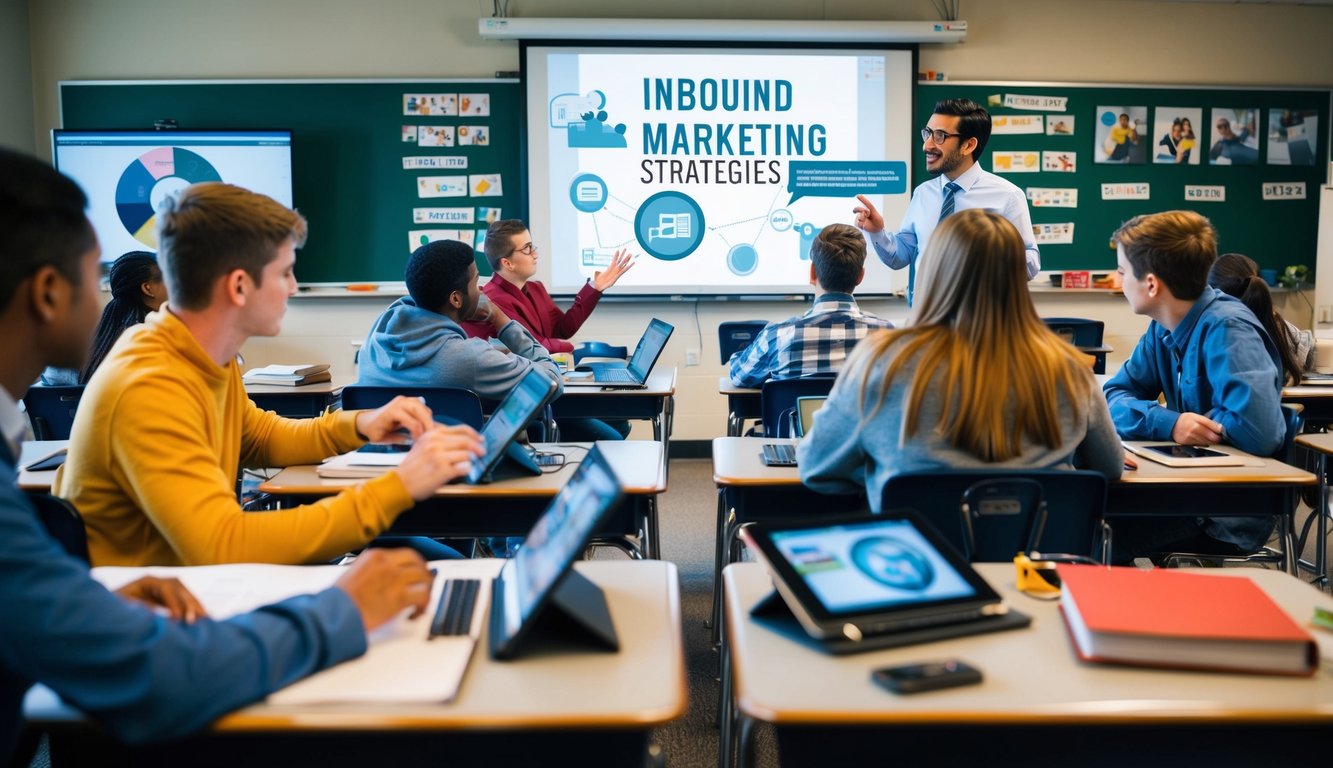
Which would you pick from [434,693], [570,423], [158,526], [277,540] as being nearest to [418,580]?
[434,693]

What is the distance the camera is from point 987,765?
1.17 m

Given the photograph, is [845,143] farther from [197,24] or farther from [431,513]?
[431,513]

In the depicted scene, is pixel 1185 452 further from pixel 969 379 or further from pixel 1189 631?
pixel 1189 631

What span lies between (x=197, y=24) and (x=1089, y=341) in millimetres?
5303

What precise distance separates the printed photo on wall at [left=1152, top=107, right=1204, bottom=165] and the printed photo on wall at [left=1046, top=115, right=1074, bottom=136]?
50 centimetres

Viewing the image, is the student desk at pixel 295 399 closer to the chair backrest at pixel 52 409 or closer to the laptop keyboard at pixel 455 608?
the chair backrest at pixel 52 409

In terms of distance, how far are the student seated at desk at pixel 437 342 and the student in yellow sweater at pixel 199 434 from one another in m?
1.02

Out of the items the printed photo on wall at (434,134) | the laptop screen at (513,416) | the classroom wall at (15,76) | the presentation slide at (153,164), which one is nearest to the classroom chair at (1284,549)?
the laptop screen at (513,416)

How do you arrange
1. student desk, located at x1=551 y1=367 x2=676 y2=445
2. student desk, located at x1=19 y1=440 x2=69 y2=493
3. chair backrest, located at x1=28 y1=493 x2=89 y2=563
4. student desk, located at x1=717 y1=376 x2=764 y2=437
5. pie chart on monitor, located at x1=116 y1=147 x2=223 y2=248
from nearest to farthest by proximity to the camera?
chair backrest, located at x1=28 y1=493 x2=89 y2=563 → student desk, located at x1=19 y1=440 x2=69 y2=493 → student desk, located at x1=717 y1=376 x2=764 y2=437 → student desk, located at x1=551 y1=367 x2=676 y2=445 → pie chart on monitor, located at x1=116 y1=147 x2=223 y2=248

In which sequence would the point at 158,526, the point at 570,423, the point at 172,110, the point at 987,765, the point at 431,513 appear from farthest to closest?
the point at 172,110
the point at 570,423
the point at 431,513
the point at 158,526
the point at 987,765

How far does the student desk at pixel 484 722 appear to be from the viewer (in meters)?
0.99

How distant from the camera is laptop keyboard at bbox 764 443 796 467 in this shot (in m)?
2.33

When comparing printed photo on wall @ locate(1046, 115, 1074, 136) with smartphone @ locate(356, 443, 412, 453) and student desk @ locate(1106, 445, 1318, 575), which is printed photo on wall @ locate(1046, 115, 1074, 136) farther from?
smartphone @ locate(356, 443, 412, 453)

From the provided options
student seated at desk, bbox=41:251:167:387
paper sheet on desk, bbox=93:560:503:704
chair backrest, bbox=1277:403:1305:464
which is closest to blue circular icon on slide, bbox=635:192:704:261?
student seated at desk, bbox=41:251:167:387
